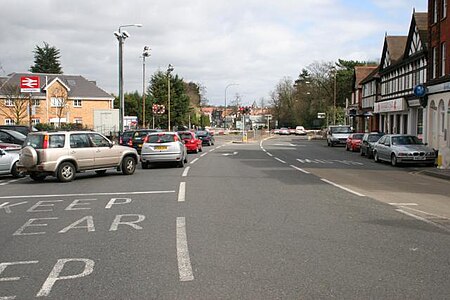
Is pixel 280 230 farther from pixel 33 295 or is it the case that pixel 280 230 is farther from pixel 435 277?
pixel 33 295

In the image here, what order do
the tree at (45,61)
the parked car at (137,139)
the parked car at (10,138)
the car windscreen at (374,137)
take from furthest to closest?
the tree at (45,61), the parked car at (137,139), the car windscreen at (374,137), the parked car at (10,138)

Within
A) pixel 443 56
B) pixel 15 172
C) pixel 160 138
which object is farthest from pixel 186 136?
pixel 15 172

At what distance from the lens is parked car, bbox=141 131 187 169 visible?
2173 centimetres

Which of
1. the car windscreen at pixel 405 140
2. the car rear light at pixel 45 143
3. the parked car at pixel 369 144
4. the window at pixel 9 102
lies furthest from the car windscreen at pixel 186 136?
the window at pixel 9 102

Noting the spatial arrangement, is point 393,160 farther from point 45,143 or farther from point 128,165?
point 45,143

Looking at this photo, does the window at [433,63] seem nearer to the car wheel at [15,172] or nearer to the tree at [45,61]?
the car wheel at [15,172]

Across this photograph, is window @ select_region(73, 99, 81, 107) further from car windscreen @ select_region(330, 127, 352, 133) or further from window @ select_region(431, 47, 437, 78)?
window @ select_region(431, 47, 437, 78)

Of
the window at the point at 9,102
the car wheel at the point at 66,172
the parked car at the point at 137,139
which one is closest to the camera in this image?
the car wheel at the point at 66,172

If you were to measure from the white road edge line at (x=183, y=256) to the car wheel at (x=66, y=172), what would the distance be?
8.75 meters

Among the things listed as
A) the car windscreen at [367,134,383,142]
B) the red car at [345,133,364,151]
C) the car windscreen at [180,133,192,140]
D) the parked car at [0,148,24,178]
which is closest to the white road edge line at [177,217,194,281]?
the parked car at [0,148,24,178]

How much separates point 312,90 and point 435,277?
91129 mm

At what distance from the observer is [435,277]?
595 cm

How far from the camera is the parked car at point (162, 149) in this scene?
21.7 meters

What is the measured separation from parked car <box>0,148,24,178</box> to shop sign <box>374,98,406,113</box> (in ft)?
99.2
